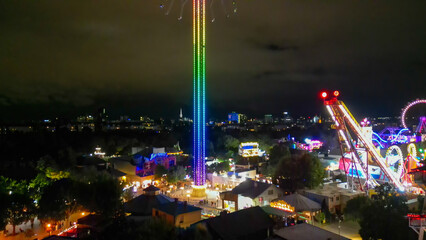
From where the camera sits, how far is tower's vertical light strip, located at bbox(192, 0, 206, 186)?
28281 mm

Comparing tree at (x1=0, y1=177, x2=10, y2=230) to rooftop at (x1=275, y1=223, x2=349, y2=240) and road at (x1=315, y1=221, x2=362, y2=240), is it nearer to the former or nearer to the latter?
rooftop at (x1=275, y1=223, x2=349, y2=240)

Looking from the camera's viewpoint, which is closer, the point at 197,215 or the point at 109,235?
the point at 109,235

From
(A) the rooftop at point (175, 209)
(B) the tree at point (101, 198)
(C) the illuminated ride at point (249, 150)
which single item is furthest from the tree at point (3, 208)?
(C) the illuminated ride at point (249, 150)

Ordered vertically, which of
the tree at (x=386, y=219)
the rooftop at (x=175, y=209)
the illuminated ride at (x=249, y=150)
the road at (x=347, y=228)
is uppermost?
the illuminated ride at (x=249, y=150)

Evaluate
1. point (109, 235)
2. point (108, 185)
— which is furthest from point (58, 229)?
point (109, 235)

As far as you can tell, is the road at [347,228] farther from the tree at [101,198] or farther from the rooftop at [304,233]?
the tree at [101,198]

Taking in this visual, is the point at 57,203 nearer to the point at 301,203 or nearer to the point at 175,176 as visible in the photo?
the point at 301,203

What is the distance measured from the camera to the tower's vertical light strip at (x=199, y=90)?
28.3m

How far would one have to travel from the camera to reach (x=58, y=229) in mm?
19141

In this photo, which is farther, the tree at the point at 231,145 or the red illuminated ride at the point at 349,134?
the tree at the point at 231,145

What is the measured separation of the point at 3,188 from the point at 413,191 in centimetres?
2753

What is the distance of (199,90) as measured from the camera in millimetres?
29578

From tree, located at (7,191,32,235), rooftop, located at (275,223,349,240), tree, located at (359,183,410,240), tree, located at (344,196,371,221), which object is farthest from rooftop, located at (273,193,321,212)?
tree, located at (7,191,32,235)

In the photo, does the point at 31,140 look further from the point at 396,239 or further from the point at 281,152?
the point at 396,239
